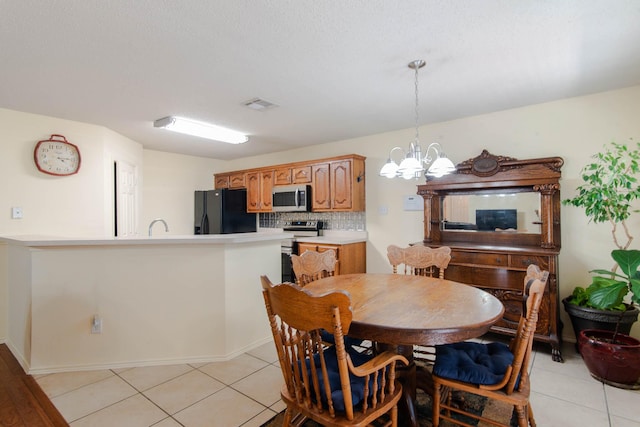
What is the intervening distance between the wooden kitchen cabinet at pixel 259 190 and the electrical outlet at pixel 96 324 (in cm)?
298

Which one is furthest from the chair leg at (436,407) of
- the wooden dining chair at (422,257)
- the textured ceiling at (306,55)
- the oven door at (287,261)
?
the oven door at (287,261)

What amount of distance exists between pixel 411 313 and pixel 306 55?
69.4 inches

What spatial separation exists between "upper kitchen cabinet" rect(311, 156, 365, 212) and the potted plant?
229cm

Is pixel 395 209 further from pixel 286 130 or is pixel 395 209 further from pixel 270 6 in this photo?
pixel 270 6

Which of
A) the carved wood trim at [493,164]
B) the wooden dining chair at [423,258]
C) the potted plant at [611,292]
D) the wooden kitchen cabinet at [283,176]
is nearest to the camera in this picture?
the potted plant at [611,292]

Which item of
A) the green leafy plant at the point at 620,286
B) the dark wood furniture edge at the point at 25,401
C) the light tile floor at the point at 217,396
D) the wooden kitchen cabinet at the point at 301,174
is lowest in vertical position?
the light tile floor at the point at 217,396

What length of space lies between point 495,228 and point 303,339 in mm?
2831

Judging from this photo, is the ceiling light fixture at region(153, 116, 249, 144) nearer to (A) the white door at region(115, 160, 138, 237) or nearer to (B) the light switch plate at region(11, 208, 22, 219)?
(A) the white door at region(115, 160, 138, 237)

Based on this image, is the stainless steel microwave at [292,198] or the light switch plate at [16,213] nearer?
the light switch plate at [16,213]

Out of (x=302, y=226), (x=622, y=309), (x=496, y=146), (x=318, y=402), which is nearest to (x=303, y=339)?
(x=318, y=402)

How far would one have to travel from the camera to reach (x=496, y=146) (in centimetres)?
344

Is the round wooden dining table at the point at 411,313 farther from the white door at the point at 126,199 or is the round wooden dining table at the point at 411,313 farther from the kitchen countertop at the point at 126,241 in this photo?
the white door at the point at 126,199

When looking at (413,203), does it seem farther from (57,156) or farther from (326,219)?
(57,156)

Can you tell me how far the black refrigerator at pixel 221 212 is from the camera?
5.39 m
